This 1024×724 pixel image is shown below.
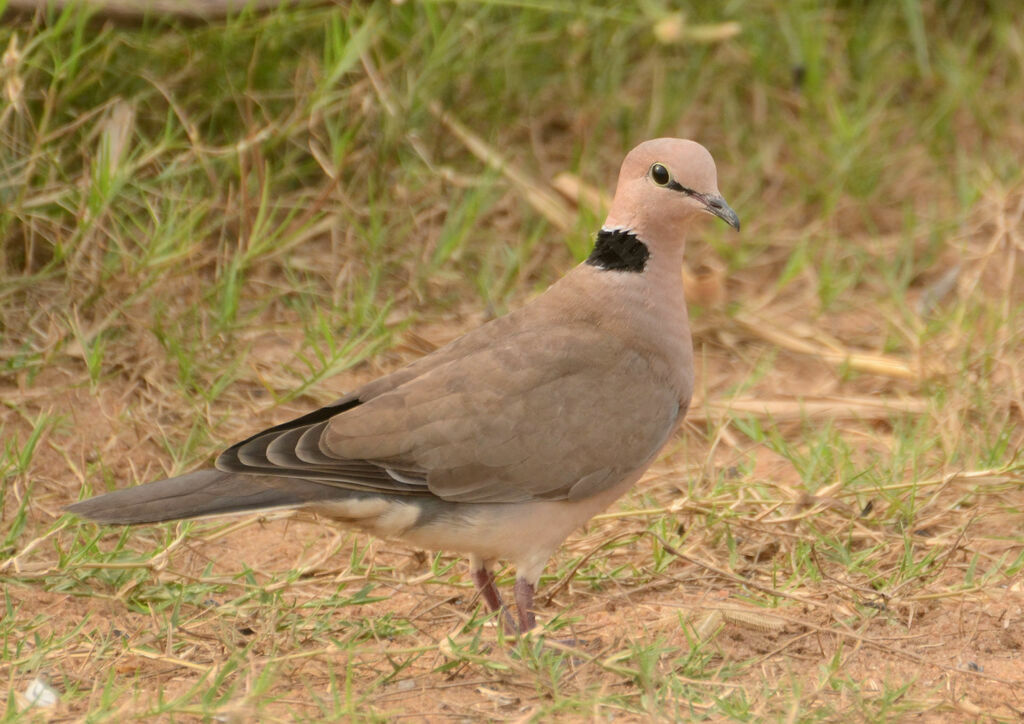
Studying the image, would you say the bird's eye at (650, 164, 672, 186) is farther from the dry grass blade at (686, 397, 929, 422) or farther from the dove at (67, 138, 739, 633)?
the dry grass blade at (686, 397, 929, 422)

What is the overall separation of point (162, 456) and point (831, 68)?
11.3 ft

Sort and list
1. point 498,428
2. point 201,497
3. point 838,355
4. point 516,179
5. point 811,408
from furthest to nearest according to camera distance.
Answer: point 516,179 < point 838,355 < point 811,408 < point 498,428 < point 201,497

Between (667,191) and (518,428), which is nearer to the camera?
(518,428)

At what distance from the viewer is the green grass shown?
3.07 meters

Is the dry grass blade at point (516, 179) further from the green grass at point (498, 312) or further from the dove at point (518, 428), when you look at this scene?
the dove at point (518, 428)

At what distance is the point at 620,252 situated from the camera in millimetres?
3525

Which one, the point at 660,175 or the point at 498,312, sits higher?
the point at 660,175

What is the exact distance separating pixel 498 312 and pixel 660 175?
59.7 inches

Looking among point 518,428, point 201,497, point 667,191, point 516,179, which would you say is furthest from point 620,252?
point 516,179

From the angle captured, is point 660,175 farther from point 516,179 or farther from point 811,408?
point 516,179

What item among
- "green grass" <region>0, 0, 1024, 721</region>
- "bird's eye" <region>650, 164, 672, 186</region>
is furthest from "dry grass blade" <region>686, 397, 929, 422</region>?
"bird's eye" <region>650, 164, 672, 186</region>

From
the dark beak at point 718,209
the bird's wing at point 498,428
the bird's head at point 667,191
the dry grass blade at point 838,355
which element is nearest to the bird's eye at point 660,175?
the bird's head at point 667,191

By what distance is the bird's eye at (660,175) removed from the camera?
347cm

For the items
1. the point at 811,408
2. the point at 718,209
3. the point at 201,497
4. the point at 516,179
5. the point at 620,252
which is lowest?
the point at 811,408
